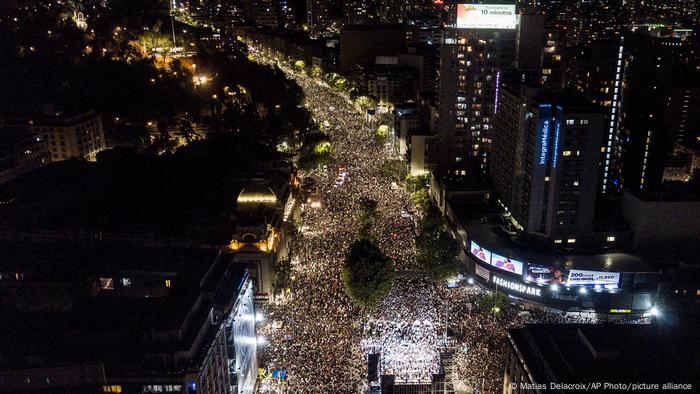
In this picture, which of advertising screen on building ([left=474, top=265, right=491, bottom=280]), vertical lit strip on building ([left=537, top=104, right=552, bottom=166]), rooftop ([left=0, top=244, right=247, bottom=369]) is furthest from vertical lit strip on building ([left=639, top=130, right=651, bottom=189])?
rooftop ([left=0, top=244, right=247, bottom=369])

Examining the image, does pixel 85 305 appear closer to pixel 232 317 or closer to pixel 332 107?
pixel 232 317

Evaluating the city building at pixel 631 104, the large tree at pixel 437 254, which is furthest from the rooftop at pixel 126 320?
the city building at pixel 631 104

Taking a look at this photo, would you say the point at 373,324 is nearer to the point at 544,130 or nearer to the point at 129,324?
the point at 129,324

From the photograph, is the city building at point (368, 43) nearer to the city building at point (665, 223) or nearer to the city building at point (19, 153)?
the city building at point (19, 153)

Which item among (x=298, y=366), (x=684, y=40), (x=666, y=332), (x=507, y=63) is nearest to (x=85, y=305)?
(x=298, y=366)

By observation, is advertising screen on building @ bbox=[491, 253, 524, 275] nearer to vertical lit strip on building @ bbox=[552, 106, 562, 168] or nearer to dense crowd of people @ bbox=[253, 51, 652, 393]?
dense crowd of people @ bbox=[253, 51, 652, 393]
